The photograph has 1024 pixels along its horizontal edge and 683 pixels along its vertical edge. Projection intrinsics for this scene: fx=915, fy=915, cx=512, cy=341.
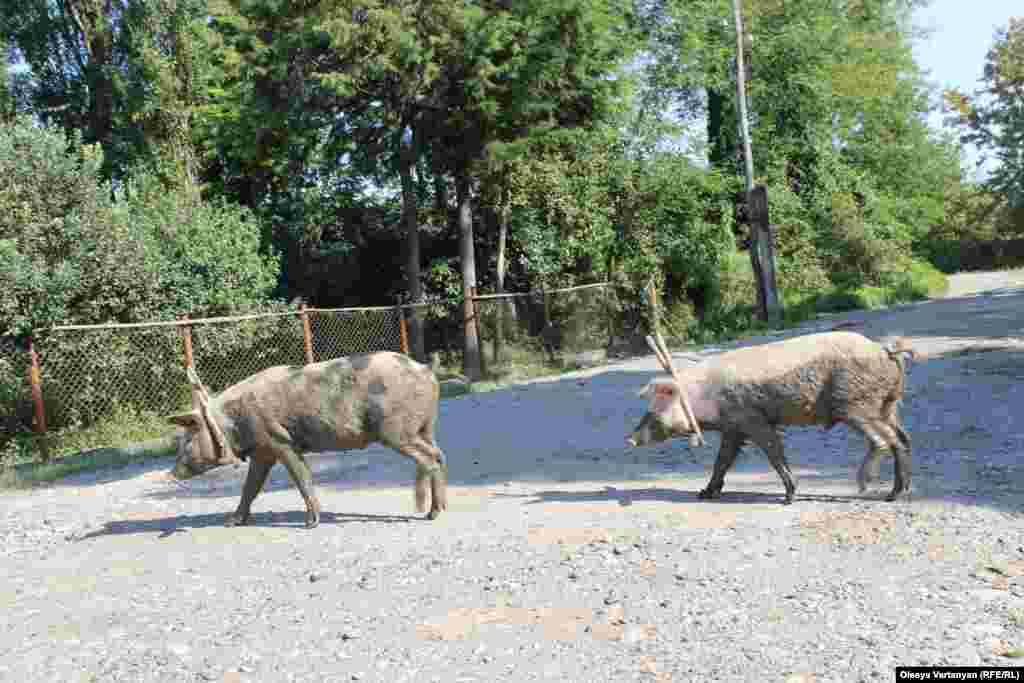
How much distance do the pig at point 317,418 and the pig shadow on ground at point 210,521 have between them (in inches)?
10.6

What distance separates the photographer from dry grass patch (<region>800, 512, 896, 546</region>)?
560 centimetres

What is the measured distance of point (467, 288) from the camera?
18188mm

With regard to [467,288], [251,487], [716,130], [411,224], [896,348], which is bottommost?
[251,487]

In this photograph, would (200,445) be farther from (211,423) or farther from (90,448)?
(90,448)

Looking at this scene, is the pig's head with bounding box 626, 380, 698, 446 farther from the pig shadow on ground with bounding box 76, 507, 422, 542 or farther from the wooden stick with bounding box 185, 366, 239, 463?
the wooden stick with bounding box 185, 366, 239, 463

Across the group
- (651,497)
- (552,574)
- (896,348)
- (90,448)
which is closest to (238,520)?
(552,574)

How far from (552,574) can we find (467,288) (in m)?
13.1

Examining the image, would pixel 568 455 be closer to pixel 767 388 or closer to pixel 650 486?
pixel 650 486

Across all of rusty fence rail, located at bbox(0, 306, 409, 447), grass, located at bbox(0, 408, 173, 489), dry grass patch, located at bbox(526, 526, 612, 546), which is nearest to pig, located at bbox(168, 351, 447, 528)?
dry grass patch, located at bbox(526, 526, 612, 546)

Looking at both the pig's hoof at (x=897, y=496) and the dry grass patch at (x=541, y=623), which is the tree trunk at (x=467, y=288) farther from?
the dry grass patch at (x=541, y=623)

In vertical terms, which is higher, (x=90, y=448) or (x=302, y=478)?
(x=302, y=478)

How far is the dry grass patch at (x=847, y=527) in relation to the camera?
5605 millimetres

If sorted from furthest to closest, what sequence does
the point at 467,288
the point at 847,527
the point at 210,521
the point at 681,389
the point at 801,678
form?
1. the point at 467,288
2. the point at 210,521
3. the point at 681,389
4. the point at 847,527
5. the point at 801,678

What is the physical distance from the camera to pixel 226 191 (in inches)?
871
